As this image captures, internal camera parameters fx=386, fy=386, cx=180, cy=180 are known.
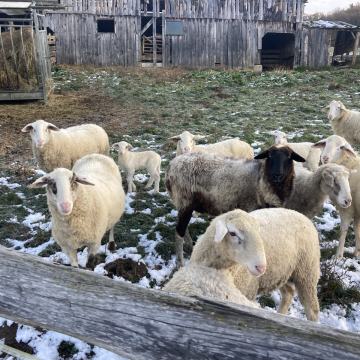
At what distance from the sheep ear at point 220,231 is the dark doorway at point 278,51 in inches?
1008

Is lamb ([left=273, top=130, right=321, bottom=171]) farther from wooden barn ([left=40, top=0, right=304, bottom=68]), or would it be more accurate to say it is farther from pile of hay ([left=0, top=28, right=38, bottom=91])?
wooden barn ([left=40, top=0, right=304, bottom=68])

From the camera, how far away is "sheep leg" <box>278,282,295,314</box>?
3943 mm

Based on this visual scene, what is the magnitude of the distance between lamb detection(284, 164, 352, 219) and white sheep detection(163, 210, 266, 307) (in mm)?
2030

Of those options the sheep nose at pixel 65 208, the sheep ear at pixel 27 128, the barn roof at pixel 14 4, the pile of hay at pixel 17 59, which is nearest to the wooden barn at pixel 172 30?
the barn roof at pixel 14 4

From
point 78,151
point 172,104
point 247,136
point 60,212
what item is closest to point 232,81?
point 172,104

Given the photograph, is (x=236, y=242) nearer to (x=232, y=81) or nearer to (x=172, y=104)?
(x=172, y=104)

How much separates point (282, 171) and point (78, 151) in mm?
4284

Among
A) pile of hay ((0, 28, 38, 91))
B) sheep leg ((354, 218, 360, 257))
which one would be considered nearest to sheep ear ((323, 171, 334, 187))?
sheep leg ((354, 218, 360, 257))

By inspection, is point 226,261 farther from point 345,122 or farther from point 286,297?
point 345,122

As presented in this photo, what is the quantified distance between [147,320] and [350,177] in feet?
14.1

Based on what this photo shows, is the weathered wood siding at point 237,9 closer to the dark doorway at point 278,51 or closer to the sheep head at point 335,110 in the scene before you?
the dark doorway at point 278,51

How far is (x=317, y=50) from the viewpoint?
25188 mm

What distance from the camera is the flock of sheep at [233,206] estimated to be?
301cm

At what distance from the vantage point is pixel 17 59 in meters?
13.3
